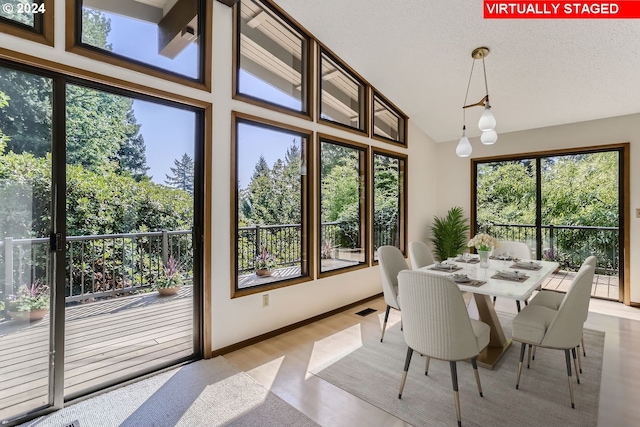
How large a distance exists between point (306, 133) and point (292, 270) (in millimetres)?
1565

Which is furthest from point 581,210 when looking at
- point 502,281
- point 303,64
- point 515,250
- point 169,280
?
point 169,280

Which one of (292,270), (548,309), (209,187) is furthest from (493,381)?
(209,187)

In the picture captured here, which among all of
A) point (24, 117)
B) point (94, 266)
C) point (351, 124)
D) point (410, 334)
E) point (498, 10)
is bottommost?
point (410, 334)

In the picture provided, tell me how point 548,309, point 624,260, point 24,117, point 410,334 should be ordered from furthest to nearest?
point 624,260 → point 548,309 → point 410,334 → point 24,117

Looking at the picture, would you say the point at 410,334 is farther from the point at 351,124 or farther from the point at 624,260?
the point at 624,260

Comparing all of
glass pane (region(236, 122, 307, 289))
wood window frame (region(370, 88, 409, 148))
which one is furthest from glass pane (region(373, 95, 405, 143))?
glass pane (region(236, 122, 307, 289))

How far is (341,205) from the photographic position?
4.27 m

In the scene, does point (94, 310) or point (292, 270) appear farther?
point (292, 270)

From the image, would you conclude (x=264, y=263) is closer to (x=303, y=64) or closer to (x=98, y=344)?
(x=98, y=344)

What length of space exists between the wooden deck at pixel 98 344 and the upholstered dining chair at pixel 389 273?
1.81m

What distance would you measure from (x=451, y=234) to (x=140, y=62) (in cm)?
491

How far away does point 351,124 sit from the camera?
14.3 ft

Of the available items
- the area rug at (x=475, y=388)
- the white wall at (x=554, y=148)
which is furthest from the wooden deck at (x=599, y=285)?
the area rug at (x=475, y=388)

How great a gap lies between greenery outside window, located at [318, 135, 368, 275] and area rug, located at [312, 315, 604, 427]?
1.40m
